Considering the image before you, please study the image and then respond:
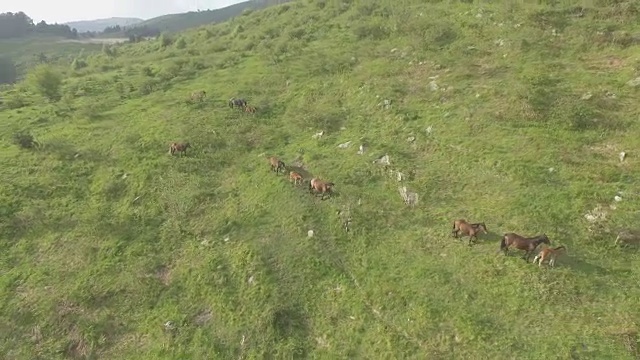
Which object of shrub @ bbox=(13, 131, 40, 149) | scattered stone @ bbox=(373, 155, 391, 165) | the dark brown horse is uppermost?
the dark brown horse

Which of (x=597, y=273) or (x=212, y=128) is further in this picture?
(x=212, y=128)

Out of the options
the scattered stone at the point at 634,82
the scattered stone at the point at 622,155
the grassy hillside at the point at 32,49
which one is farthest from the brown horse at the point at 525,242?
the grassy hillside at the point at 32,49

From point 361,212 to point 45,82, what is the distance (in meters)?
36.3

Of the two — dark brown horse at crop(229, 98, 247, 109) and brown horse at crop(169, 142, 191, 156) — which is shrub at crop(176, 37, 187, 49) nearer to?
dark brown horse at crop(229, 98, 247, 109)

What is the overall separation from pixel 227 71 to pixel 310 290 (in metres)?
30.9

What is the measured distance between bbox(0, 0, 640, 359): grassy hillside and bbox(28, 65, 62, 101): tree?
968 centimetres

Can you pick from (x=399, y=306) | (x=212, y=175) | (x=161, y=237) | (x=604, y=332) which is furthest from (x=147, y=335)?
(x=604, y=332)

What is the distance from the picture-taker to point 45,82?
40.9 meters

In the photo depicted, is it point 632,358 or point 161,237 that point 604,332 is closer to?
point 632,358

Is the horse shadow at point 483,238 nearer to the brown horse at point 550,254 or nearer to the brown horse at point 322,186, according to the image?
the brown horse at point 550,254

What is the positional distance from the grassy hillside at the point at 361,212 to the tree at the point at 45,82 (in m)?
9.68

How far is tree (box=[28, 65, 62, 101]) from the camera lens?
40625 mm

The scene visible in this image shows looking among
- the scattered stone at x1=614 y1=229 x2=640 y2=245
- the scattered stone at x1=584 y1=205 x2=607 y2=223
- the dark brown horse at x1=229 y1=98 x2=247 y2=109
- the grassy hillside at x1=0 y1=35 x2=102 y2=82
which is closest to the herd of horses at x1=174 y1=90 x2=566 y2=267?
the scattered stone at x1=614 y1=229 x2=640 y2=245

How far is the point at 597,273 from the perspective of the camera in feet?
44.5
